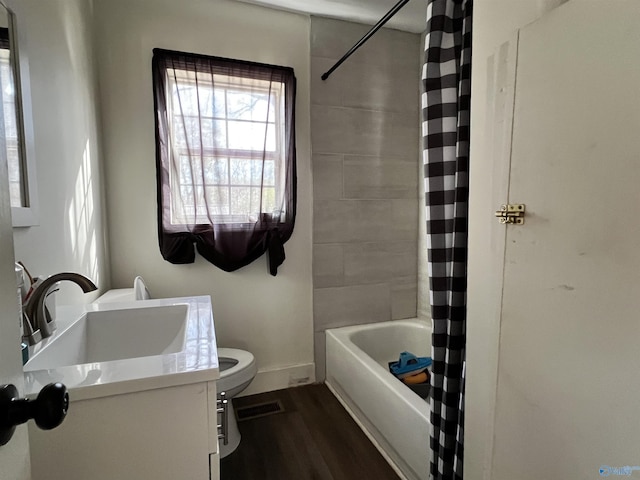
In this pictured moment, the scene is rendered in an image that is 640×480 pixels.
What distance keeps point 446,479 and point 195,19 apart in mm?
2590

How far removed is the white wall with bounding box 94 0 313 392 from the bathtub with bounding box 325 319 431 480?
0.99 feet

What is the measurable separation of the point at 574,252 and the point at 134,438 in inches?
40.1

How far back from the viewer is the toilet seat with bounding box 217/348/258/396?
1.62 metres

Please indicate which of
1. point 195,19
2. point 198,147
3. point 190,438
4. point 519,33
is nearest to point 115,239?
point 198,147

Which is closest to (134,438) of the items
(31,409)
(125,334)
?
(31,409)

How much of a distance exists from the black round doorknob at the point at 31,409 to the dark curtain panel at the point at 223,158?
161cm

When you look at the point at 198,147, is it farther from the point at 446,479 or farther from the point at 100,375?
the point at 446,479

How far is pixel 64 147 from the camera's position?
1.34 m

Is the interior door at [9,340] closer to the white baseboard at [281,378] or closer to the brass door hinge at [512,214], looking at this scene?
the brass door hinge at [512,214]

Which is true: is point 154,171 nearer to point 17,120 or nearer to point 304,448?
point 17,120

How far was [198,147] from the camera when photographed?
6.42 ft

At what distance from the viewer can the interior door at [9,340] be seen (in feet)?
1.37

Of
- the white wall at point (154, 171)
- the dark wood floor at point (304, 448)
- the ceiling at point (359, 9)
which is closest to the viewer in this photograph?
the dark wood floor at point (304, 448)

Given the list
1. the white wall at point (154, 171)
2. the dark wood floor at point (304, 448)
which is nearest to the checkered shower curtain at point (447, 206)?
the dark wood floor at point (304, 448)
